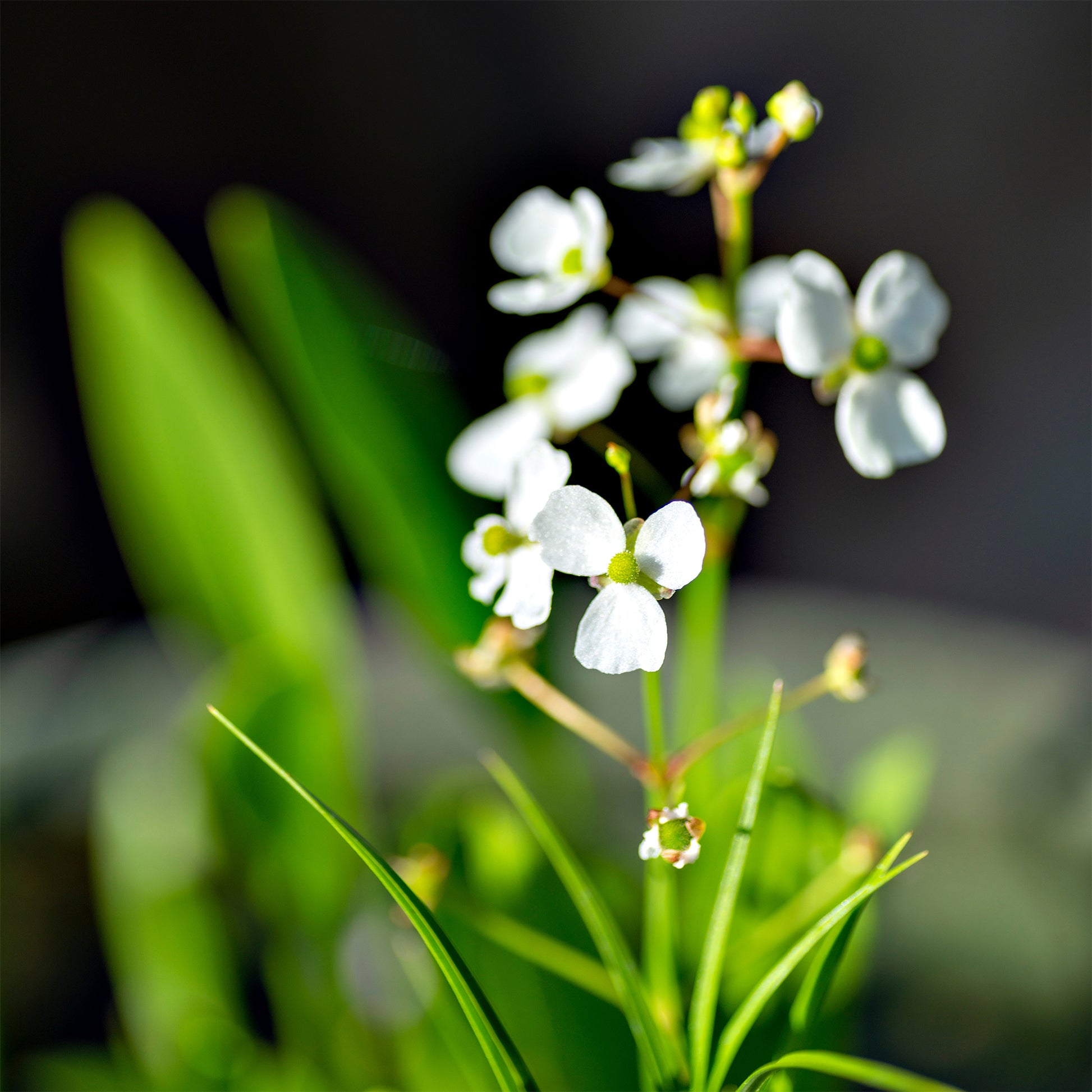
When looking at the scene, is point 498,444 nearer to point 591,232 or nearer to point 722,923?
point 591,232

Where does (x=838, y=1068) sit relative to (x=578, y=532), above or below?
below

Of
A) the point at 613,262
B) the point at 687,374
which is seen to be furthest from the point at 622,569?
the point at 613,262

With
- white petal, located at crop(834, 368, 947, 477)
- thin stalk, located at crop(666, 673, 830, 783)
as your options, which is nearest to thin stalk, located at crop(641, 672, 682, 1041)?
thin stalk, located at crop(666, 673, 830, 783)

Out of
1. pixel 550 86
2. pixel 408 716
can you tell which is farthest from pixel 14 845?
pixel 550 86

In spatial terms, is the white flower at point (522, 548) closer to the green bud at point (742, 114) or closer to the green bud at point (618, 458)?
the green bud at point (618, 458)

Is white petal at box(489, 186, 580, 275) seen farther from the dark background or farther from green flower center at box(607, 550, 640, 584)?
the dark background

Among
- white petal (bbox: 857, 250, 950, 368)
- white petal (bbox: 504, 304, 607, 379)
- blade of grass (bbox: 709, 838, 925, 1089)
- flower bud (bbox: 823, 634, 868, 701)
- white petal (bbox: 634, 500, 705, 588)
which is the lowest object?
blade of grass (bbox: 709, 838, 925, 1089)
